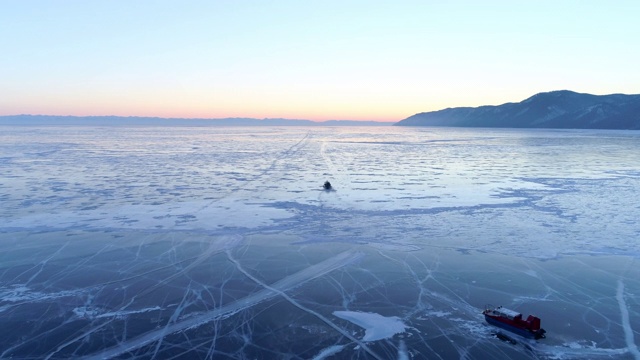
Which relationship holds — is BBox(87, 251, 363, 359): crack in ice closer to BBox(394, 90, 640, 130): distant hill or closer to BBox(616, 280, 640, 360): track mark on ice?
BBox(616, 280, 640, 360): track mark on ice

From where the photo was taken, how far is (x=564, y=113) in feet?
511

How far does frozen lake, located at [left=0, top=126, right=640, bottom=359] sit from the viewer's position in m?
6.74

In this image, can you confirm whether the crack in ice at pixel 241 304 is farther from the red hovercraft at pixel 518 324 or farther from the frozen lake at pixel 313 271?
the red hovercraft at pixel 518 324

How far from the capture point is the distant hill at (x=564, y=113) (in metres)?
132

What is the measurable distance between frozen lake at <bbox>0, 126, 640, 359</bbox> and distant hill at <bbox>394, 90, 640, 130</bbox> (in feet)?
449

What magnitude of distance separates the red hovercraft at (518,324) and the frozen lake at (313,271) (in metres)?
0.12

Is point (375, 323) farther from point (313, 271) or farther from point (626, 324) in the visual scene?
point (626, 324)

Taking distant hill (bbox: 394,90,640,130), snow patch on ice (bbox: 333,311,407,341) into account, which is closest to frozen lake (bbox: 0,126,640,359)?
snow patch on ice (bbox: 333,311,407,341)

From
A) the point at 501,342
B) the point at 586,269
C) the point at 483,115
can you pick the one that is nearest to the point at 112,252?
the point at 501,342

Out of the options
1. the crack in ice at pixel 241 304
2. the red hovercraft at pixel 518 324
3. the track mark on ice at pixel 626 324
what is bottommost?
the crack in ice at pixel 241 304

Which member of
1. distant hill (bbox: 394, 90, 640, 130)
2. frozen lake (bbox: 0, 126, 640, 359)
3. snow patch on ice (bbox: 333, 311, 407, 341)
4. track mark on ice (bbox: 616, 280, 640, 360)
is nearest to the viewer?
track mark on ice (bbox: 616, 280, 640, 360)

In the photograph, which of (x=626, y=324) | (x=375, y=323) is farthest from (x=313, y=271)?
(x=626, y=324)

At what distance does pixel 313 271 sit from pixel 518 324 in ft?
13.8

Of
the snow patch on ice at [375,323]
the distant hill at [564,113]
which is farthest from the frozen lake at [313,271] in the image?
the distant hill at [564,113]
